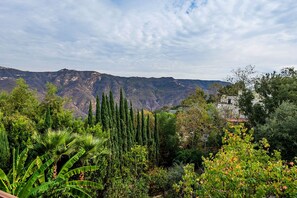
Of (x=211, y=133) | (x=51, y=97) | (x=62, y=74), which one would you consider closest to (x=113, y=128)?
(x=51, y=97)

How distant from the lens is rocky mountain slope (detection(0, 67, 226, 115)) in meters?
86.2

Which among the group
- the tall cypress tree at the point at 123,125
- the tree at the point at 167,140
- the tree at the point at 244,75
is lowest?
the tree at the point at 167,140

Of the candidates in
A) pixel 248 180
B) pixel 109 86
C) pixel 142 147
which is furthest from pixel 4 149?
pixel 109 86

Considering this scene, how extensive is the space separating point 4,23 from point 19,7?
305cm

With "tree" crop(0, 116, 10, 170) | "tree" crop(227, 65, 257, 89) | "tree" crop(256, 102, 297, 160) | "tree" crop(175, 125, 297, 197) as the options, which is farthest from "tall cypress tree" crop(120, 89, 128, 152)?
"tree" crop(175, 125, 297, 197)

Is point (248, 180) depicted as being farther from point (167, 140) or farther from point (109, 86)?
point (109, 86)

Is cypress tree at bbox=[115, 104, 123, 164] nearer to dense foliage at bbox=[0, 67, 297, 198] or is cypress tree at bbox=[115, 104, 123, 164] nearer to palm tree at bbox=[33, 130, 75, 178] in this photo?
dense foliage at bbox=[0, 67, 297, 198]

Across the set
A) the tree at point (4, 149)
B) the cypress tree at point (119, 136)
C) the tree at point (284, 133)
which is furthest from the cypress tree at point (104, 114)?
the tree at point (284, 133)

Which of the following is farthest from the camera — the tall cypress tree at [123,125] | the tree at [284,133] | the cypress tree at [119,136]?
the tall cypress tree at [123,125]

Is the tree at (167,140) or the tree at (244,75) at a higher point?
the tree at (244,75)

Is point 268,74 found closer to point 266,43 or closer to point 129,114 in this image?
point 266,43

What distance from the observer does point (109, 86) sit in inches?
3868

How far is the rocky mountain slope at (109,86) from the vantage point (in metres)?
86.2

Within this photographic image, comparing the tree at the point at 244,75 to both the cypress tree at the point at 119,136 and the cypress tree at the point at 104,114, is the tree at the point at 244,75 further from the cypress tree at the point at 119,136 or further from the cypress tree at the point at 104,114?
the cypress tree at the point at 104,114
